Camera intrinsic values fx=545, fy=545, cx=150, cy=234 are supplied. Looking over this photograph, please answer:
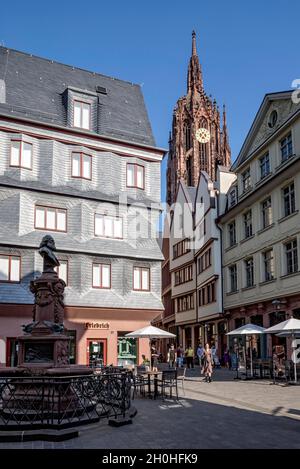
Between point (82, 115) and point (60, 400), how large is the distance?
21120 millimetres

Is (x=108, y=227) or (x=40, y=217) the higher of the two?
(x=40, y=217)

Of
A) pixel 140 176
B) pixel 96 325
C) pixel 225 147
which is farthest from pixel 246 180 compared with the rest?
pixel 225 147

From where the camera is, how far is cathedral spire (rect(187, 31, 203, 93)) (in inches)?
4134

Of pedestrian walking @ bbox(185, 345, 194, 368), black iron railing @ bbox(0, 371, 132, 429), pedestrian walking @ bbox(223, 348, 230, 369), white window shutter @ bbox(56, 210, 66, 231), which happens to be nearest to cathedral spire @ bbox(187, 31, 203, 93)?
pedestrian walking @ bbox(185, 345, 194, 368)

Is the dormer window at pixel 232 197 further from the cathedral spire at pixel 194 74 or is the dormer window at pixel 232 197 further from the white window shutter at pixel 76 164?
the cathedral spire at pixel 194 74

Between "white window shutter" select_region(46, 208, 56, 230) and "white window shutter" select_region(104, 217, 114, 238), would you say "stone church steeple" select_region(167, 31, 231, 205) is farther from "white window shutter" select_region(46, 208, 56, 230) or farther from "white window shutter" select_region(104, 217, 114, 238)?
"white window shutter" select_region(46, 208, 56, 230)

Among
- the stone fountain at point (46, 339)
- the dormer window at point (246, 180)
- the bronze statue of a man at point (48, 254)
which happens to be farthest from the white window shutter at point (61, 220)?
the dormer window at point (246, 180)

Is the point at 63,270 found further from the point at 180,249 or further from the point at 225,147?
the point at 225,147

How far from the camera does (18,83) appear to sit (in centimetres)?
2914

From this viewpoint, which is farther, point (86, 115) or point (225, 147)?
point (225, 147)

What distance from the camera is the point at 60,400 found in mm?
11000

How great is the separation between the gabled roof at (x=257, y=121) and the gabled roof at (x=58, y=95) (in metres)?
7.10

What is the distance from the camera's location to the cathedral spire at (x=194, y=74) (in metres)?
105
